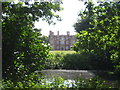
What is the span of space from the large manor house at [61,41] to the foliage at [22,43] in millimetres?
1174

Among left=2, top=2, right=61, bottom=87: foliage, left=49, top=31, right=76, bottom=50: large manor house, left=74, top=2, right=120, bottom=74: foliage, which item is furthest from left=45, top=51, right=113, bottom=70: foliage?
left=2, top=2, right=61, bottom=87: foliage

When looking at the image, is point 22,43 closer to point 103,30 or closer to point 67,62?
point 103,30

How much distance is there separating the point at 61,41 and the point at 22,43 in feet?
5.05

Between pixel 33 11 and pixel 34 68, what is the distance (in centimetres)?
98

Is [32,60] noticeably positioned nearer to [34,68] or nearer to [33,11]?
[34,68]

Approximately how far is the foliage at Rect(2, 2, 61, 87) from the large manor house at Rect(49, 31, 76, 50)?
1174mm

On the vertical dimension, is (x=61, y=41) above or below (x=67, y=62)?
above

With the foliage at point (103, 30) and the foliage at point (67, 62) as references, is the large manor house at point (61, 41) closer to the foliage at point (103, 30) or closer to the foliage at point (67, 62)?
the foliage at point (103, 30)

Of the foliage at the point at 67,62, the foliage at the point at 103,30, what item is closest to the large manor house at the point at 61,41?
the foliage at the point at 103,30

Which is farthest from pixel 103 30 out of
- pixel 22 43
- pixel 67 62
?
pixel 67 62

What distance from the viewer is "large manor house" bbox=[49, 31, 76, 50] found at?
160 inches

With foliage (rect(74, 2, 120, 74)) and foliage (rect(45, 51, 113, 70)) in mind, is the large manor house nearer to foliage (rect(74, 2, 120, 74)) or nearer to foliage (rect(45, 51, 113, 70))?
foliage (rect(74, 2, 120, 74))

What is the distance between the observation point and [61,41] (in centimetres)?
421

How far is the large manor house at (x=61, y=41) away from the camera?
406 centimetres
